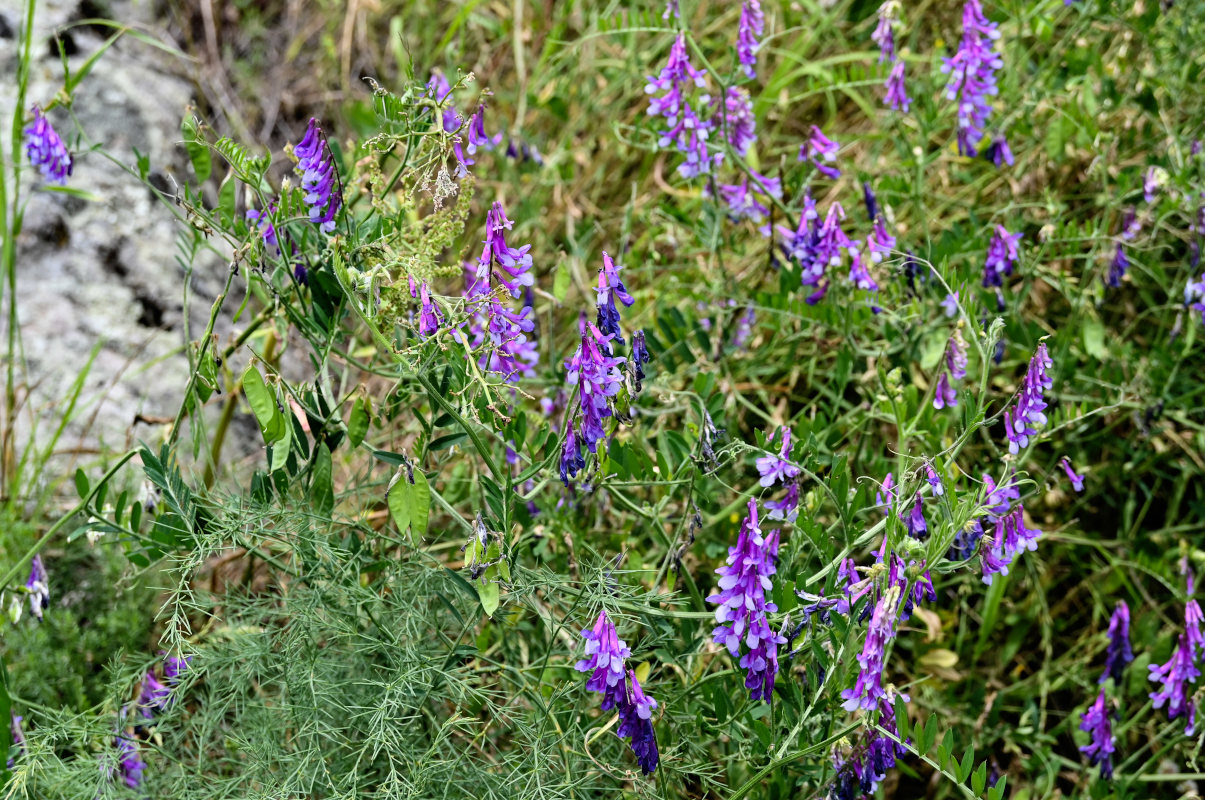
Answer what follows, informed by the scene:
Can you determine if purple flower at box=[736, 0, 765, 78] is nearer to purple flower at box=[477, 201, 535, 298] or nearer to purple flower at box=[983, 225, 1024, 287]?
purple flower at box=[983, 225, 1024, 287]

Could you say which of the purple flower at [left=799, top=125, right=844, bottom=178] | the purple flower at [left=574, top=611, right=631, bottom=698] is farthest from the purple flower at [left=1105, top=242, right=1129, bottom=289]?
the purple flower at [left=574, top=611, right=631, bottom=698]

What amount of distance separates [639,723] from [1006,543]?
593 mm

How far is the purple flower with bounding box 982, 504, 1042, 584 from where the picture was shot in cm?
148

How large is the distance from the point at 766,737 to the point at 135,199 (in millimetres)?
2199

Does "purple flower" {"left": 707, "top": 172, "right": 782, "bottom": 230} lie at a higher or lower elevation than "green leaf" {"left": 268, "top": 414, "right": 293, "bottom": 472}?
higher

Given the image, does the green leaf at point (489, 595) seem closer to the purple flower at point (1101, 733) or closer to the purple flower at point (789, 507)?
the purple flower at point (789, 507)

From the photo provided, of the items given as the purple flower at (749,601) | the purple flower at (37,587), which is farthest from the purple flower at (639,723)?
the purple flower at (37,587)

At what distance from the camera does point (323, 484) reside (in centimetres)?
155

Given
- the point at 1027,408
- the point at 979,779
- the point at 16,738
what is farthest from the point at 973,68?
the point at 16,738

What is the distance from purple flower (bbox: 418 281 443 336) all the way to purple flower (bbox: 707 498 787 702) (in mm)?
460

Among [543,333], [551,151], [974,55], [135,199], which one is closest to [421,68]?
[551,151]

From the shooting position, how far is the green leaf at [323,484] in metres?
1.55

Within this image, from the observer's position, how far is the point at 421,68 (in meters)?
3.33

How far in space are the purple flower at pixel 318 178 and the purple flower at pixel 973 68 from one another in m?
1.20
